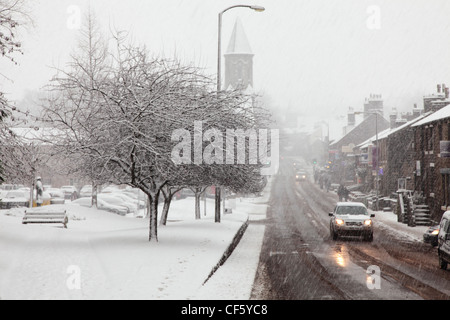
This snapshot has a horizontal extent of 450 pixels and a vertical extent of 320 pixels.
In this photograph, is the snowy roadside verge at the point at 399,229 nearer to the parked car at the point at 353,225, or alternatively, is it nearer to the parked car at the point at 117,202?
the parked car at the point at 353,225

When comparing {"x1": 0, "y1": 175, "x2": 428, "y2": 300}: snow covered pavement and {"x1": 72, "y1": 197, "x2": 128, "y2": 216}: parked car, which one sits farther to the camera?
{"x1": 72, "y1": 197, "x2": 128, "y2": 216}: parked car

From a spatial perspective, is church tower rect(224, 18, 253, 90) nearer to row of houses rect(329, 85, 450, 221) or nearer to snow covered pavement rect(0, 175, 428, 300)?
row of houses rect(329, 85, 450, 221)

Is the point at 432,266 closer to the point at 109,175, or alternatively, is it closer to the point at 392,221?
the point at 109,175

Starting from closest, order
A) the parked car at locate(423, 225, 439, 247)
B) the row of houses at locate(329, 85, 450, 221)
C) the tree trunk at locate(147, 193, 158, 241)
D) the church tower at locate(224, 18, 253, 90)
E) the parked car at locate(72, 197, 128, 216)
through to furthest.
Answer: the tree trunk at locate(147, 193, 158, 241) → the parked car at locate(423, 225, 439, 247) → the row of houses at locate(329, 85, 450, 221) → the parked car at locate(72, 197, 128, 216) → the church tower at locate(224, 18, 253, 90)

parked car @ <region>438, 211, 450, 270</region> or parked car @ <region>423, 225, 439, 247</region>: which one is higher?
parked car @ <region>438, 211, 450, 270</region>

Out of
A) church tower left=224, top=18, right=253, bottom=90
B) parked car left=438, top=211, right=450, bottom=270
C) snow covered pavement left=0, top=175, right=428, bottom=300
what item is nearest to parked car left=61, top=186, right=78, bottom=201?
snow covered pavement left=0, top=175, right=428, bottom=300

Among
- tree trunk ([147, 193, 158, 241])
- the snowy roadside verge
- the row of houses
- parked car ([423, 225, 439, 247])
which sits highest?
the row of houses

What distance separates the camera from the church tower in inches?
5118

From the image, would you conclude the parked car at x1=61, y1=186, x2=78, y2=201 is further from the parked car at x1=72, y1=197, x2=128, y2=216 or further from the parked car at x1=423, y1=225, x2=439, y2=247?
the parked car at x1=423, y1=225, x2=439, y2=247

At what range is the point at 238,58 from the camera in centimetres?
13000

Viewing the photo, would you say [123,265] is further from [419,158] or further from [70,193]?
[70,193]

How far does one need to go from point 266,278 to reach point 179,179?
19.1 feet

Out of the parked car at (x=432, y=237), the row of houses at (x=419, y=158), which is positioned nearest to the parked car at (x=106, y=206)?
the row of houses at (x=419, y=158)

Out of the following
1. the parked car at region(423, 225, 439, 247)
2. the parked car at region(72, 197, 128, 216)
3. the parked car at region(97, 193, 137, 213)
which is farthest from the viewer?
the parked car at region(97, 193, 137, 213)
